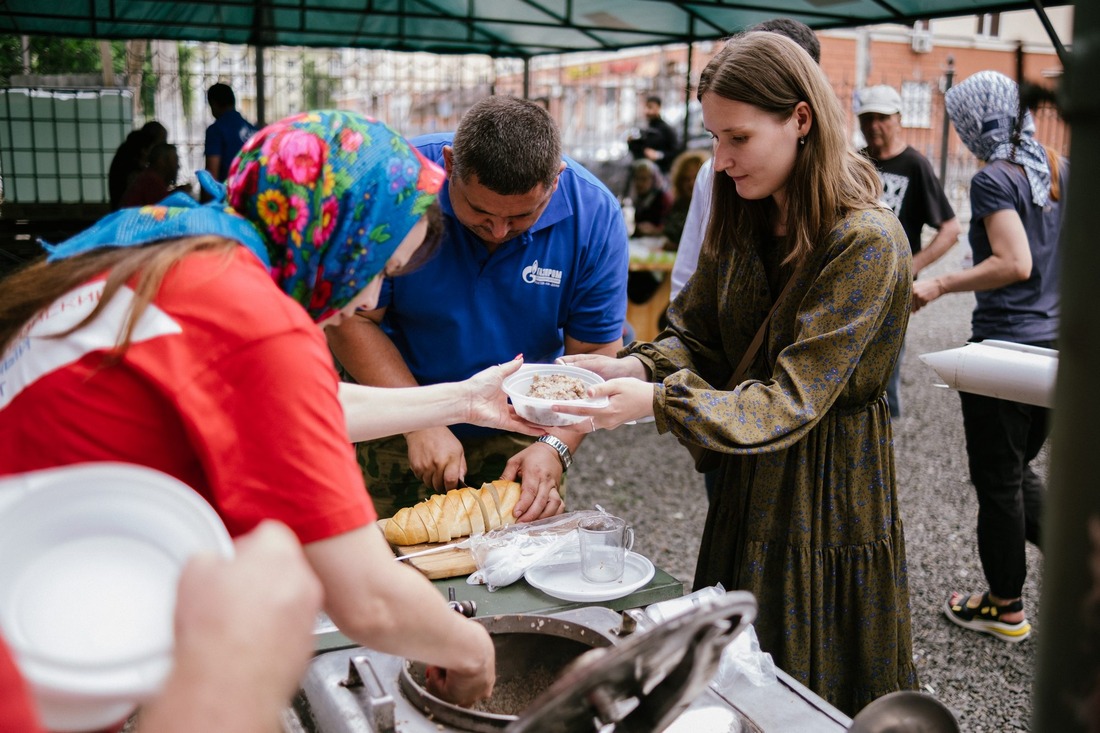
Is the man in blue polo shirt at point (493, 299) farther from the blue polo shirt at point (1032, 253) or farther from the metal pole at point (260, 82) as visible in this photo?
the metal pole at point (260, 82)

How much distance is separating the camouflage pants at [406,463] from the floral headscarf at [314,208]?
62.2 inches

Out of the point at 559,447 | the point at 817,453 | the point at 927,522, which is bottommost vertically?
the point at 927,522

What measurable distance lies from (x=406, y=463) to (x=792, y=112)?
1.60m

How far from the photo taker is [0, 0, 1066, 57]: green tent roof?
780cm

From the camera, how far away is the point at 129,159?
6.96 meters

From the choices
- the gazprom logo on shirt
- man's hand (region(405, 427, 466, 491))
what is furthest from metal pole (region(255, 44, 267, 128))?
man's hand (region(405, 427, 466, 491))

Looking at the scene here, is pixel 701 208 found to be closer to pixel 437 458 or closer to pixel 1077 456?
pixel 437 458

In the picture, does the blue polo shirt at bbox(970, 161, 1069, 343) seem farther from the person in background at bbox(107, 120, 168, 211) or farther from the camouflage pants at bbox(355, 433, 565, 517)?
the person in background at bbox(107, 120, 168, 211)

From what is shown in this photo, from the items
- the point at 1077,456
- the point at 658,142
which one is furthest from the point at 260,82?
the point at 1077,456

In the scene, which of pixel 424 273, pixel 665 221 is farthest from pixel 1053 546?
pixel 665 221

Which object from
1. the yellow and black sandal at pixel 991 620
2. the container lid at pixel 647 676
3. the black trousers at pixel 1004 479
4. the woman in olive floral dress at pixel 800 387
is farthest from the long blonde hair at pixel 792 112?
the yellow and black sandal at pixel 991 620

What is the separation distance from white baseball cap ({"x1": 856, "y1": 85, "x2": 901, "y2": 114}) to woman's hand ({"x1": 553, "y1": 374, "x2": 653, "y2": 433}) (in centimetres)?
341

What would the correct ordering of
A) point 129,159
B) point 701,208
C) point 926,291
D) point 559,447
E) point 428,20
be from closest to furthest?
point 559,447
point 701,208
point 926,291
point 129,159
point 428,20

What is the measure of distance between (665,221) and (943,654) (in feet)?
17.4
